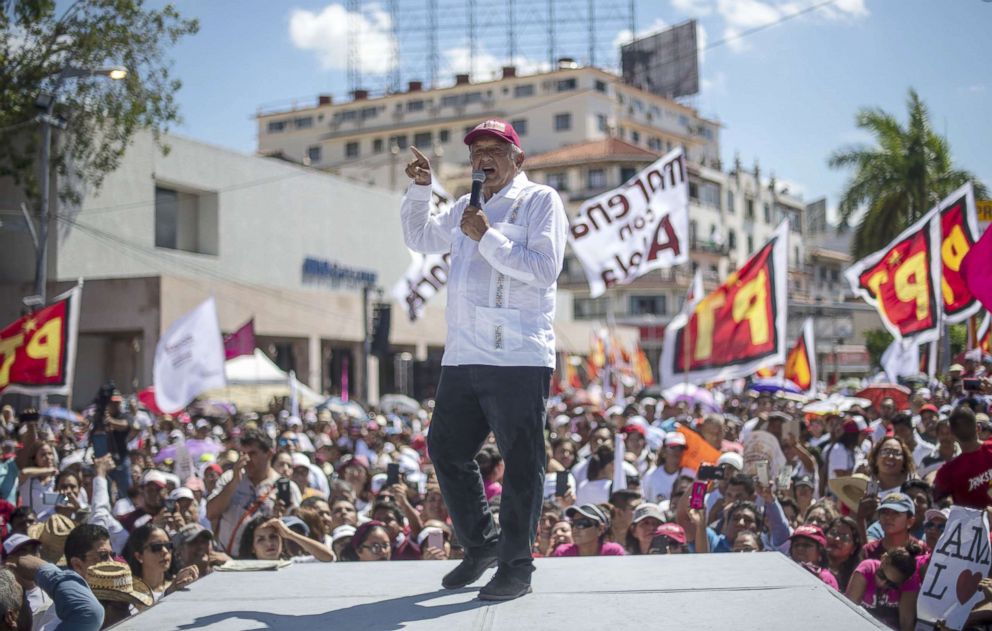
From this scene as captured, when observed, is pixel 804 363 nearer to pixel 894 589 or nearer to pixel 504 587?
pixel 894 589

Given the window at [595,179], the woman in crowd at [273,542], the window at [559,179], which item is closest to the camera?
the woman in crowd at [273,542]

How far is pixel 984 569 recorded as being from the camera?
567cm

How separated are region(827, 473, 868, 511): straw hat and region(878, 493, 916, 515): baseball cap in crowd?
4.29 feet

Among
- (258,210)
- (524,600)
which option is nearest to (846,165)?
(258,210)

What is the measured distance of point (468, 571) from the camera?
15.6ft

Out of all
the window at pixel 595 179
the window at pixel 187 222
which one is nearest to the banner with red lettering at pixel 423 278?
the window at pixel 187 222

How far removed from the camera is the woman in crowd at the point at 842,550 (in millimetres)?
7340

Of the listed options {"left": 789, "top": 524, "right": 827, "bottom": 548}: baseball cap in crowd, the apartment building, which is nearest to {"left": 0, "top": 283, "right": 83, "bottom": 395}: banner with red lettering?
{"left": 789, "top": 524, "right": 827, "bottom": 548}: baseball cap in crowd

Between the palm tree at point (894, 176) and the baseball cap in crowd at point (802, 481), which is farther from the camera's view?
the palm tree at point (894, 176)

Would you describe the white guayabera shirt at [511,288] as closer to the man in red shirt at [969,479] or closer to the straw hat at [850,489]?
the man in red shirt at [969,479]

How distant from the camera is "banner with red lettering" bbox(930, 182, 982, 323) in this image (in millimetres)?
13781

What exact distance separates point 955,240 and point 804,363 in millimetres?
6038

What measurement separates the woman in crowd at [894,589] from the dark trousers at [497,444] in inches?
102

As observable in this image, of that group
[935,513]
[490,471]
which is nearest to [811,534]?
[935,513]
